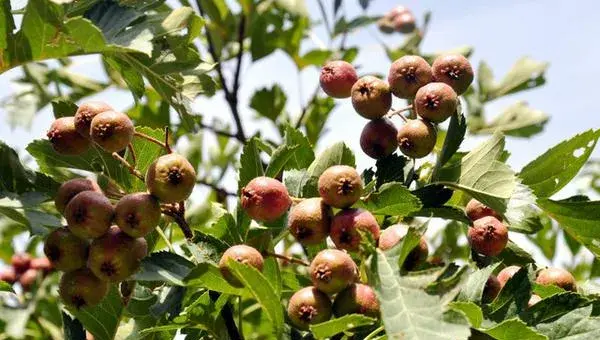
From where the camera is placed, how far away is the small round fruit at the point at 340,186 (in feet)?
5.40

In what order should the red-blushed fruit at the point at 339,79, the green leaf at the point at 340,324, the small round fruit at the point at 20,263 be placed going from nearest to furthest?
the green leaf at the point at 340,324
the red-blushed fruit at the point at 339,79
the small round fruit at the point at 20,263

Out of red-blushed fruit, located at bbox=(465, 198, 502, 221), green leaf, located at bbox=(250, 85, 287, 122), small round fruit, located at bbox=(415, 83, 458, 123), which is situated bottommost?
green leaf, located at bbox=(250, 85, 287, 122)

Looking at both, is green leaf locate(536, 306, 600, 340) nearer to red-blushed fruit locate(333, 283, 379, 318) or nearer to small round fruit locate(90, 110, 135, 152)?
red-blushed fruit locate(333, 283, 379, 318)

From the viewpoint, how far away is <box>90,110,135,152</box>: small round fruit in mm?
1720

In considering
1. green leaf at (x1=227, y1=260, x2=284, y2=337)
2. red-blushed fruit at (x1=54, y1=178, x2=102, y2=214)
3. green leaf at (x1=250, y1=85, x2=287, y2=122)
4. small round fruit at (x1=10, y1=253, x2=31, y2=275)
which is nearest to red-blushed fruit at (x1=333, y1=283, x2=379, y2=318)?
green leaf at (x1=227, y1=260, x2=284, y2=337)

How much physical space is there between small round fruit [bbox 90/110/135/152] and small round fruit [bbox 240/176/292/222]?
282 mm

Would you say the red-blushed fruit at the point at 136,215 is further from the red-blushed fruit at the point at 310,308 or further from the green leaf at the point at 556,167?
the green leaf at the point at 556,167

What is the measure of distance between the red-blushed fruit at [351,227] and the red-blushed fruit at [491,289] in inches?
13.2

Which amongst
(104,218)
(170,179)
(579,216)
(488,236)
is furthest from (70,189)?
(579,216)

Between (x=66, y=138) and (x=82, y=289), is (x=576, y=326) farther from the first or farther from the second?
(x=66, y=138)

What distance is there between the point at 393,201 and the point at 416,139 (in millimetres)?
191

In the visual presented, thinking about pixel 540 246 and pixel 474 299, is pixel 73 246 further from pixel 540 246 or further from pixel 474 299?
pixel 540 246

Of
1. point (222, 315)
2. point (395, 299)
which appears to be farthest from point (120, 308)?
point (395, 299)

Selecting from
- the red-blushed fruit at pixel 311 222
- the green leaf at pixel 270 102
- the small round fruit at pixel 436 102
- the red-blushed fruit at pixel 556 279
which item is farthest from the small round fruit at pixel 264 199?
the green leaf at pixel 270 102
